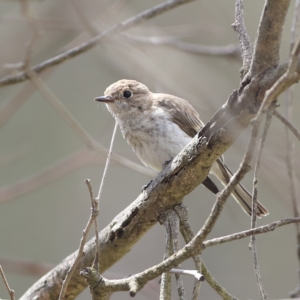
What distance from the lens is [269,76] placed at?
1.57 metres

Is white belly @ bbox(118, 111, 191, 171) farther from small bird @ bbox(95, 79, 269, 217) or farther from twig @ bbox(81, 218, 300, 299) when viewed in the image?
twig @ bbox(81, 218, 300, 299)

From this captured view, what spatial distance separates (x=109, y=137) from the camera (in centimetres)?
523

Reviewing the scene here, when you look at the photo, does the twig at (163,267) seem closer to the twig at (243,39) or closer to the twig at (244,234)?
the twig at (244,234)

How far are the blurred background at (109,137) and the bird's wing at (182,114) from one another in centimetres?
15

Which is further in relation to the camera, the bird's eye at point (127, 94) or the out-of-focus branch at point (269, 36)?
the bird's eye at point (127, 94)

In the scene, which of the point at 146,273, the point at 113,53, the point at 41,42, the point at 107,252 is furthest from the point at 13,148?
the point at 146,273

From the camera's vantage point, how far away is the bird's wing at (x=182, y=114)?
3.45 metres

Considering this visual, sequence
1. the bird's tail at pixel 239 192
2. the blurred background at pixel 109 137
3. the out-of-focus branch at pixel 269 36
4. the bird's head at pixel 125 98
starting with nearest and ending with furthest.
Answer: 1. the out-of-focus branch at pixel 269 36
2. the bird's tail at pixel 239 192
3. the bird's head at pixel 125 98
4. the blurred background at pixel 109 137

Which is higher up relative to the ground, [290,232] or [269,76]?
[290,232]

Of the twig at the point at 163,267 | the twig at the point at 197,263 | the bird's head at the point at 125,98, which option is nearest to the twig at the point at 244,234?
the twig at the point at 163,267

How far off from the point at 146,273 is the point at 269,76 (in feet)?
2.33

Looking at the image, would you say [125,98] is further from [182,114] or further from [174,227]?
[174,227]

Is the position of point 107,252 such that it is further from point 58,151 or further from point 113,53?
point 58,151

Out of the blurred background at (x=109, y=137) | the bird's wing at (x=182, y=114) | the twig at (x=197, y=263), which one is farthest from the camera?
the blurred background at (x=109, y=137)
